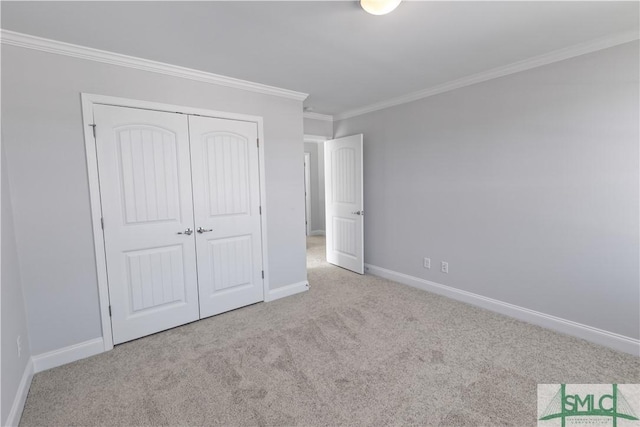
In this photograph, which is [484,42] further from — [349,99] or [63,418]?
[63,418]

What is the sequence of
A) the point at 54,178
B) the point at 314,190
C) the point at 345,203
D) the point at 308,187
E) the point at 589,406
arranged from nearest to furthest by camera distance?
the point at 589,406 < the point at 54,178 < the point at 345,203 < the point at 308,187 < the point at 314,190

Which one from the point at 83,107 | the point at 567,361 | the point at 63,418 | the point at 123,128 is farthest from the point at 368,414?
the point at 83,107

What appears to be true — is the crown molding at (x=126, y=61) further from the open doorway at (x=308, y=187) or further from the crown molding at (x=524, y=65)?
the open doorway at (x=308, y=187)

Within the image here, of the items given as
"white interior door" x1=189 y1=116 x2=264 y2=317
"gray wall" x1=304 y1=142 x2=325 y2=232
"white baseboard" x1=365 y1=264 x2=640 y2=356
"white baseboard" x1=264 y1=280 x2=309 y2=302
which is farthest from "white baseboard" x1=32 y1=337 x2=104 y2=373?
"gray wall" x1=304 y1=142 x2=325 y2=232

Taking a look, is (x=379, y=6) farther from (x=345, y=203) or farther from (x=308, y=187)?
(x=308, y=187)

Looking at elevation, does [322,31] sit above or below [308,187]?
above

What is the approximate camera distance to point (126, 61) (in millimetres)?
2436

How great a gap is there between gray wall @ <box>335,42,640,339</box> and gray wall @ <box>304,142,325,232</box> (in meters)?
3.94

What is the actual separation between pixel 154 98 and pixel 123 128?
1.24ft

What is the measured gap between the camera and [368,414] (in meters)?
1.75

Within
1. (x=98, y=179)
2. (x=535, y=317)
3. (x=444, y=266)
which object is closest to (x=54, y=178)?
(x=98, y=179)

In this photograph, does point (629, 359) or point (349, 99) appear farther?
point (349, 99)

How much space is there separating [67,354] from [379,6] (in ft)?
10.8

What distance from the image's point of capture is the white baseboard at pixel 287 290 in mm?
3467
